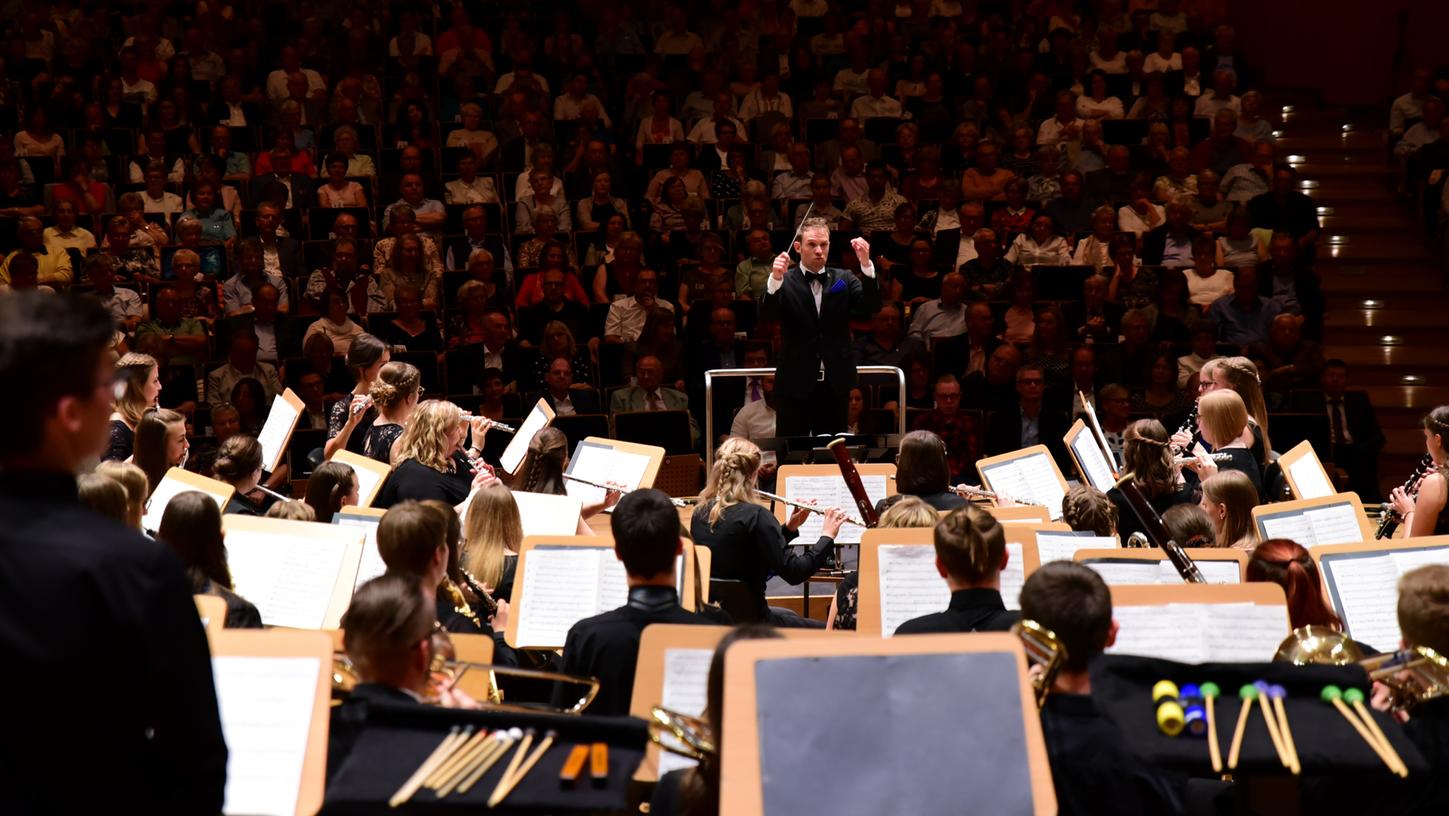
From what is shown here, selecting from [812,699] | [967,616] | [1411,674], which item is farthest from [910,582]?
[812,699]

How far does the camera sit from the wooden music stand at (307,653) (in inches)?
90.9

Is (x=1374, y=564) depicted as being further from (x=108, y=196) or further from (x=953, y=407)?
(x=108, y=196)

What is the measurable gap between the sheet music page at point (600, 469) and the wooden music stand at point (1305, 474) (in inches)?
92.9

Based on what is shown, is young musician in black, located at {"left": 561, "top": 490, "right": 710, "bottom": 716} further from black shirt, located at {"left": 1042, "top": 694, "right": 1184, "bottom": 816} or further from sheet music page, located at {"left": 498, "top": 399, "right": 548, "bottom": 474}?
sheet music page, located at {"left": 498, "top": 399, "right": 548, "bottom": 474}

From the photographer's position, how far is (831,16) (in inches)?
448

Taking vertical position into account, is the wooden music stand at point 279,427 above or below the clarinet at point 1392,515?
above

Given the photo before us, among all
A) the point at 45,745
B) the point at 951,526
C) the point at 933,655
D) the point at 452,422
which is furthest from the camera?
the point at 452,422

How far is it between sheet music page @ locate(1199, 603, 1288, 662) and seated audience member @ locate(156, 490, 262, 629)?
2141 millimetres

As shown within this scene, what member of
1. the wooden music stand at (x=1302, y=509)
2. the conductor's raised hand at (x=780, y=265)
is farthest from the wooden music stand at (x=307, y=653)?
the conductor's raised hand at (x=780, y=265)

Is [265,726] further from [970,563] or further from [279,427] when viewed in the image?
[279,427]

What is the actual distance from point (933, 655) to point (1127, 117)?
9.29 m

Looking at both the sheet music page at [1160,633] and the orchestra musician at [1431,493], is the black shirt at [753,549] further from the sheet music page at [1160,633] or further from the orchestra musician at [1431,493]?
the orchestra musician at [1431,493]

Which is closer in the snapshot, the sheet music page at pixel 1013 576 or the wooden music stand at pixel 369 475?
the sheet music page at pixel 1013 576

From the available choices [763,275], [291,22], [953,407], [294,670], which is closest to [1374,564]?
[294,670]
